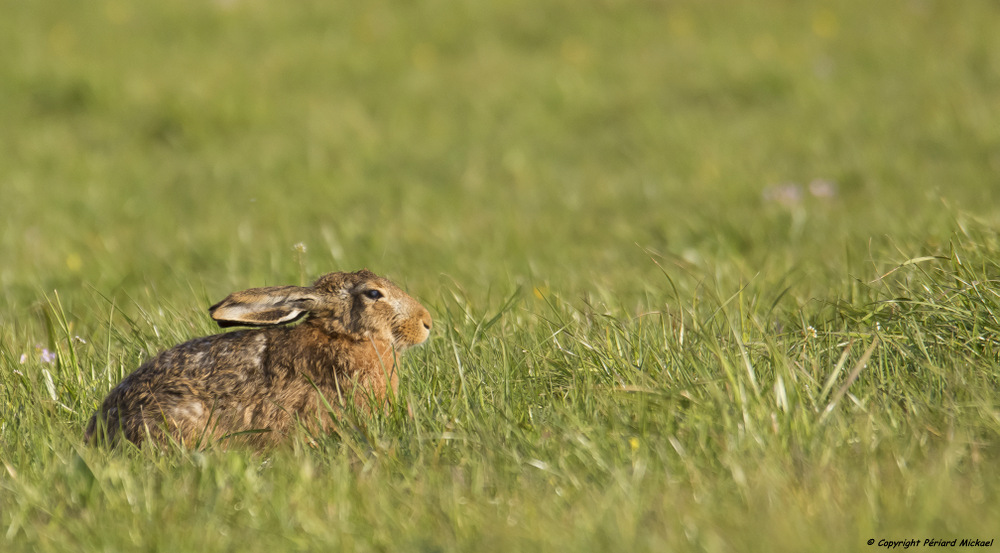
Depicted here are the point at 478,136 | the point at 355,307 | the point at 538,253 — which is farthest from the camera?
the point at 478,136

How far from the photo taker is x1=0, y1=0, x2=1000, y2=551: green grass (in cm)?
268

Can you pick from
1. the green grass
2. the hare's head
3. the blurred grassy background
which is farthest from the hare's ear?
the blurred grassy background

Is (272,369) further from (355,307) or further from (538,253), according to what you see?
(538,253)

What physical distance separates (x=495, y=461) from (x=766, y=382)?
2.96ft

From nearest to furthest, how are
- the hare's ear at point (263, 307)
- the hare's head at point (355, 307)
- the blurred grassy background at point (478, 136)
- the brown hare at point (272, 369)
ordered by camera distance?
1. the brown hare at point (272, 369)
2. the hare's ear at point (263, 307)
3. the hare's head at point (355, 307)
4. the blurred grassy background at point (478, 136)

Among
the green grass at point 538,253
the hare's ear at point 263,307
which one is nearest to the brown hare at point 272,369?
the hare's ear at point 263,307

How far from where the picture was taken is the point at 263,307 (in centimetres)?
371

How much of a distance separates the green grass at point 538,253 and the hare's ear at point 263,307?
463 mm

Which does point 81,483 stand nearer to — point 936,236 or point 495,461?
point 495,461

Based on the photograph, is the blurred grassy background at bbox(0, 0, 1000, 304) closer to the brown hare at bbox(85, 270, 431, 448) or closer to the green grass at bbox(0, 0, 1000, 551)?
the green grass at bbox(0, 0, 1000, 551)

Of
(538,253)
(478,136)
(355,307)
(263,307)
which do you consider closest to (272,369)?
(263,307)

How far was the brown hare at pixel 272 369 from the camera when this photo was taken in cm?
343

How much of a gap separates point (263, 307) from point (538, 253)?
336 cm

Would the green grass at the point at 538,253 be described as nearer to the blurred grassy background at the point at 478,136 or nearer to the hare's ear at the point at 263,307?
the blurred grassy background at the point at 478,136
